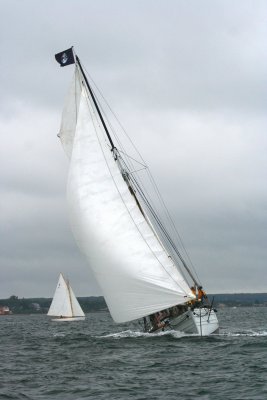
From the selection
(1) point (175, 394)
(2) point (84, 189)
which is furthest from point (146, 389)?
(2) point (84, 189)

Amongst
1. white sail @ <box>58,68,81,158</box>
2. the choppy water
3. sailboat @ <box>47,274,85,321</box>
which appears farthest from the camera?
sailboat @ <box>47,274,85,321</box>

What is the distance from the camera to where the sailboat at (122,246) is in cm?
3375

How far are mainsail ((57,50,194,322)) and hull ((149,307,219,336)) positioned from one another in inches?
43.9

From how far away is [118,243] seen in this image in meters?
33.8

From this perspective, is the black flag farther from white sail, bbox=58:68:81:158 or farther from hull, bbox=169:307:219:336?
hull, bbox=169:307:219:336

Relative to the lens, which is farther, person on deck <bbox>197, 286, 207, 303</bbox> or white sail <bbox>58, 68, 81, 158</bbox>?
white sail <bbox>58, 68, 81, 158</bbox>

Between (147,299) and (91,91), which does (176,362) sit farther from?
(91,91)

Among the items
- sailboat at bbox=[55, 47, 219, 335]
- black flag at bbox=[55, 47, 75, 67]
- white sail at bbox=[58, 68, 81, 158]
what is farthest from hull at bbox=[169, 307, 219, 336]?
black flag at bbox=[55, 47, 75, 67]

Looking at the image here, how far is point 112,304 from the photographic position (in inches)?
1377

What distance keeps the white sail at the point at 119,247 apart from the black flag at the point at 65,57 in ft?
22.7

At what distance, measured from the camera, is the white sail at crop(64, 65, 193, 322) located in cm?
3372

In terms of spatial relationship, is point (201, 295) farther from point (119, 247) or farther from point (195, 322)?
point (119, 247)

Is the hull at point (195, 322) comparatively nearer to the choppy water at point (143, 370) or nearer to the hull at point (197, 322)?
the hull at point (197, 322)

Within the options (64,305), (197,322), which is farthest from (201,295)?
(64,305)
